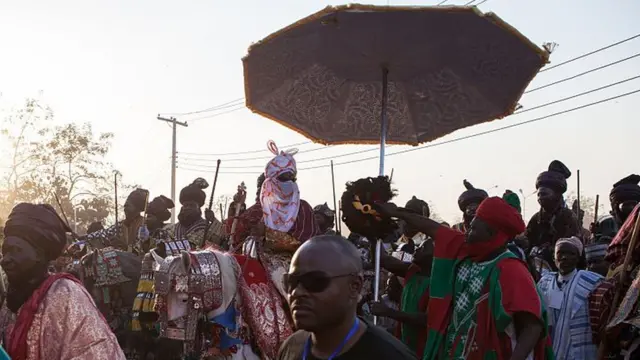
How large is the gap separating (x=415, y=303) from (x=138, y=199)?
5241mm

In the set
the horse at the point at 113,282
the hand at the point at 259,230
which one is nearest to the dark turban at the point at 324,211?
the horse at the point at 113,282

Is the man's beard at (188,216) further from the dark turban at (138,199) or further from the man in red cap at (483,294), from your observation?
the man in red cap at (483,294)

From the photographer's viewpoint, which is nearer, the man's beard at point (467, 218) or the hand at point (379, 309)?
the hand at point (379, 309)

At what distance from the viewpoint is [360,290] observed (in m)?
3.21

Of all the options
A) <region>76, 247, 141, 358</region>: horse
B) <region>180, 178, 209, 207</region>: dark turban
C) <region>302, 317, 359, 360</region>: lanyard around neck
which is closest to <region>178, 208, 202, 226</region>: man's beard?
<region>180, 178, 209, 207</region>: dark turban

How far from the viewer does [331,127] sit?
759 centimetres

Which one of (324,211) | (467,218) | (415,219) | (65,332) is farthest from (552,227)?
(65,332)

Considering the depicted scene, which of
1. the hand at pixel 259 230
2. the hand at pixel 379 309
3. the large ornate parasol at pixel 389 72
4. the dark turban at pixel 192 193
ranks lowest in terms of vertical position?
the hand at pixel 379 309

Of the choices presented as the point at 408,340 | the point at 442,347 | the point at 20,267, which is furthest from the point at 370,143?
the point at 20,267

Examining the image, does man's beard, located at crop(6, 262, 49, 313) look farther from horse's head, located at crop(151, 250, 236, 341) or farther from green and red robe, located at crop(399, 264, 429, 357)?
green and red robe, located at crop(399, 264, 429, 357)

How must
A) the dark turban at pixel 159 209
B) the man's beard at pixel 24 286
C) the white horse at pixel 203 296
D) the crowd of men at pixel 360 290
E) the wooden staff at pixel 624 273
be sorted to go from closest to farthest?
the crowd of men at pixel 360 290 → the man's beard at pixel 24 286 → the wooden staff at pixel 624 273 → the white horse at pixel 203 296 → the dark turban at pixel 159 209

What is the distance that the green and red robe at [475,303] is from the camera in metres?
4.76

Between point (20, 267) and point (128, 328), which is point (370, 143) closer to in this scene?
point (128, 328)

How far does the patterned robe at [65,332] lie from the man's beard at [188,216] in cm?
503
